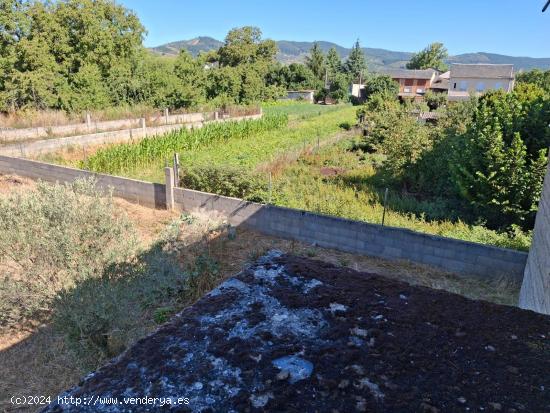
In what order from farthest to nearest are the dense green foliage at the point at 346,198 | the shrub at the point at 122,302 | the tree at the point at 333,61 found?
the tree at the point at 333,61 < the dense green foliage at the point at 346,198 < the shrub at the point at 122,302

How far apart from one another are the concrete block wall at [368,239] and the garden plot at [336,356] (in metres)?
6.33

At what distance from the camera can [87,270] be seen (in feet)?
18.3

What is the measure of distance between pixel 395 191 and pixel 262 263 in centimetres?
1192

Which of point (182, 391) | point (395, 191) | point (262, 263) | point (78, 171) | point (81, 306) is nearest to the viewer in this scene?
point (182, 391)

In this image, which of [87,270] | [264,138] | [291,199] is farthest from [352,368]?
[264,138]

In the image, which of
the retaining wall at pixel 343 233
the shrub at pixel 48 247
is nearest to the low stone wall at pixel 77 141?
the retaining wall at pixel 343 233

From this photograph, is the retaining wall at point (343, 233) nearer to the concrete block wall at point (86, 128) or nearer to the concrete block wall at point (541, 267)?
the concrete block wall at point (541, 267)

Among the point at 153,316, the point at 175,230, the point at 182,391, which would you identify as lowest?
the point at 153,316

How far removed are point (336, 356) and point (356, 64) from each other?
76.1 metres

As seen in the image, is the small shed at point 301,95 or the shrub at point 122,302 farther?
the small shed at point 301,95

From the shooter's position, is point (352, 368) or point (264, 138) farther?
point (264, 138)

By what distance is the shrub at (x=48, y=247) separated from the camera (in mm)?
5625

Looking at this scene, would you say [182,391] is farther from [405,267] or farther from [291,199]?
A: [291,199]

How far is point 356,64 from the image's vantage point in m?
71.9
